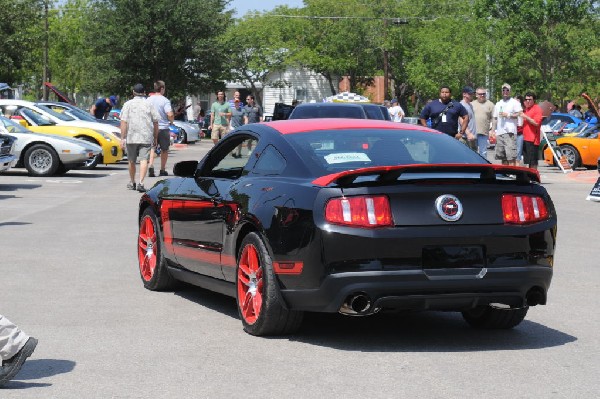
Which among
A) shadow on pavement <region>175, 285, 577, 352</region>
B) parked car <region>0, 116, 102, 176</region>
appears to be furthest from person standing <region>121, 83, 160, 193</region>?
shadow on pavement <region>175, 285, 577, 352</region>

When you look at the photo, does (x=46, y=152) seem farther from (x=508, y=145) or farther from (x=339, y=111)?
(x=508, y=145)

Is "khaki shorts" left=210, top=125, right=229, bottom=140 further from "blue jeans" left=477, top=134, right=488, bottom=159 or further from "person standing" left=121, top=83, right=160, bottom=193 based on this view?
"person standing" left=121, top=83, right=160, bottom=193

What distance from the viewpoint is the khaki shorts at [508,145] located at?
2344cm

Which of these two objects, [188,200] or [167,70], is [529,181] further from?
[167,70]

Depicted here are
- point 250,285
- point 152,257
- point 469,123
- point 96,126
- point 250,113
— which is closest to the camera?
point 250,285

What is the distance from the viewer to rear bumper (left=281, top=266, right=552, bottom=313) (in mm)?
6984

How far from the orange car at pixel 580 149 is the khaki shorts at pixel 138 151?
13.8 m

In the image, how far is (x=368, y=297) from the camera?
23.0ft

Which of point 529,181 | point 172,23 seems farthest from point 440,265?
point 172,23

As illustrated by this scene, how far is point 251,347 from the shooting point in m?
7.32

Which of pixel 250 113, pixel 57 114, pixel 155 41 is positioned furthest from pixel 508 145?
pixel 155 41

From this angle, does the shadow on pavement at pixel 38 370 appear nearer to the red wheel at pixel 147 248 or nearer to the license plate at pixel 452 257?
the license plate at pixel 452 257

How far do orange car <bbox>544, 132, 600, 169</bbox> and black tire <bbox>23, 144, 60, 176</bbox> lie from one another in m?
13.1

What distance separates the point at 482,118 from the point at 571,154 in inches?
328
